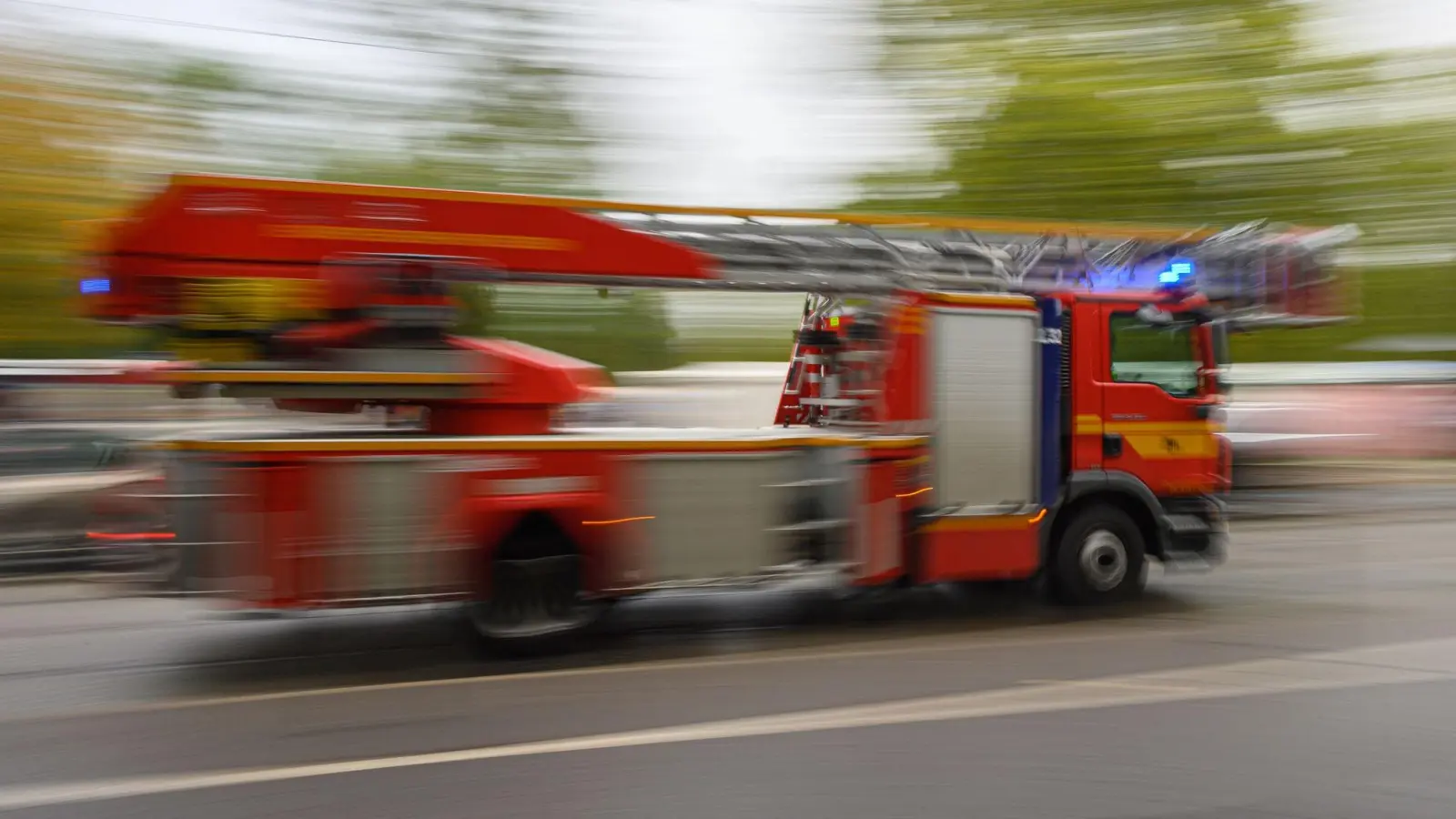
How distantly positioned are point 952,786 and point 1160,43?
47.9ft

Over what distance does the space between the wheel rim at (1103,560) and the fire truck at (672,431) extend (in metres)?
0.02

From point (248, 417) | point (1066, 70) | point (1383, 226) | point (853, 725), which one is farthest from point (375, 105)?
point (1383, 226)

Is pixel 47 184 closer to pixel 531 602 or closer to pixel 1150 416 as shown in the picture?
pixel 531 602

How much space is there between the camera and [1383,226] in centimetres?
1684

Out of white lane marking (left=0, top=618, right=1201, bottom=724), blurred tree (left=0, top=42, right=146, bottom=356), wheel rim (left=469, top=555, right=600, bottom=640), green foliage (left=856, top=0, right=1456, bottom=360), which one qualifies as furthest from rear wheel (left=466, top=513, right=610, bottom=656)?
green foliage (left=856, top=0, right=1456, bottom=360)

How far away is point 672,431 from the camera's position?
6.89 meters

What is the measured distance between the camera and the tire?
744 cm

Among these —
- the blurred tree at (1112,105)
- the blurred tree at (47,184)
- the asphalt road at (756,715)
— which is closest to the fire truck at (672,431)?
the asphalt road at (756,715)

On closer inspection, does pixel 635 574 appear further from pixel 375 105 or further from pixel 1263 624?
pixel 375 105

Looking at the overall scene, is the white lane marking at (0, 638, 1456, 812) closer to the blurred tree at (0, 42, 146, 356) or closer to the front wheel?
the front wheel

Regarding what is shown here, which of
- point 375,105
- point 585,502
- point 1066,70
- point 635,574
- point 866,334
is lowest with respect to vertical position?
point 635,574

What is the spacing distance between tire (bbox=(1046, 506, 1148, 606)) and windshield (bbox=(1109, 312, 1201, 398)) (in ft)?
3.27

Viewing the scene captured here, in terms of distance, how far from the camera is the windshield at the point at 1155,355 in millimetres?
7469

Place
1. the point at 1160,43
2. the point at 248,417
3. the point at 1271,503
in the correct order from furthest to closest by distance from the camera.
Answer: the point at 1160,43, the point at 1271,503, the point at 248,417
